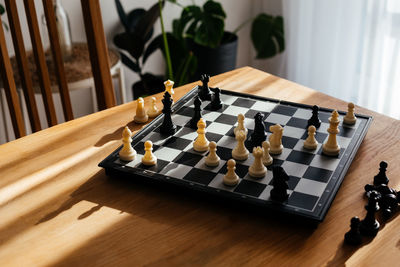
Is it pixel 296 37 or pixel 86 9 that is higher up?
pixel 86 9

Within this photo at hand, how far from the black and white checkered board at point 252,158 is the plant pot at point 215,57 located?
1489 millimetres

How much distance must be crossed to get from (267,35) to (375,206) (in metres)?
2.44

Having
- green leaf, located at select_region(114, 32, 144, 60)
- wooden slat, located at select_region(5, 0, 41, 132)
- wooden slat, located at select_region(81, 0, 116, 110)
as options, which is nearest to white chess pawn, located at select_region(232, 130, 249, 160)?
wooden slat, located at select_region(81, 0, 116, 110)

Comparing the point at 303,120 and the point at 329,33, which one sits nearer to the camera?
the point at 303,120

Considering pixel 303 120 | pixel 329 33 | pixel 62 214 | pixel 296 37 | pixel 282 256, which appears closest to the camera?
pixel 282 256

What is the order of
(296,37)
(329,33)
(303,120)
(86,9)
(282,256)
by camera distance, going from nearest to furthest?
(282,256) < (303,120) < (86,9) < (329,33) < (296,37)

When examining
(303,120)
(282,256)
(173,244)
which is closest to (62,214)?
(173,244)

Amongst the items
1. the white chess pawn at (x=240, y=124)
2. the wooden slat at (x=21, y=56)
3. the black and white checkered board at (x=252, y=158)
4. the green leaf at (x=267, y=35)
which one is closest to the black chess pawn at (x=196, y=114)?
the black and white checkered board at (x=252, y=158)

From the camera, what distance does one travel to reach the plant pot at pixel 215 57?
3254mm

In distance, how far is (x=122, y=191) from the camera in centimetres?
138

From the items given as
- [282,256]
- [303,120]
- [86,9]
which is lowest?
[282,256]

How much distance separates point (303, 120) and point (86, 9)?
2.98 feet

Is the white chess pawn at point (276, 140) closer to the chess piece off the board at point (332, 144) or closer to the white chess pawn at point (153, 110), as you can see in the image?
the chess piece off the board at point (332, 144)

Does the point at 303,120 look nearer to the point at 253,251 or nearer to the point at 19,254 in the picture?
the point at 253,251
